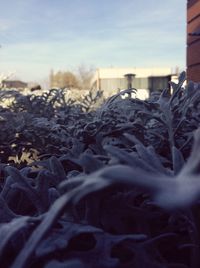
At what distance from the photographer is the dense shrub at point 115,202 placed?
0.42 metres

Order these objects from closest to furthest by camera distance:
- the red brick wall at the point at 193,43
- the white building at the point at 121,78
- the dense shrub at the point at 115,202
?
the dense shrub at the point at 115,202, the red brick wall at the point at 193,43, the white building at the point at 121,78

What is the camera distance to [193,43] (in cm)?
559

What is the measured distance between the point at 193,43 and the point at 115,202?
5.22 metres

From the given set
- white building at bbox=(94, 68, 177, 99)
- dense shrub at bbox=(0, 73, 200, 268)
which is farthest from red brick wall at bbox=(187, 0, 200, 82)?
white building at bbox=(94, 68, 177, 99)

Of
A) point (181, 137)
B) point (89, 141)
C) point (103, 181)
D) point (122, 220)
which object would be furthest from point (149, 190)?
point (89, 141)

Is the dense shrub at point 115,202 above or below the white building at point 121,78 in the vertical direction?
below

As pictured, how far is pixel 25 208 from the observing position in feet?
2.85

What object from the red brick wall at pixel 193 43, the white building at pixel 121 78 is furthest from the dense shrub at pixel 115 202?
the white building at pixel 121 78

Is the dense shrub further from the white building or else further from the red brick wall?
the white building

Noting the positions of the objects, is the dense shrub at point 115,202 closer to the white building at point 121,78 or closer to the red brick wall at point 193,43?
the red brick wall at point 193,43

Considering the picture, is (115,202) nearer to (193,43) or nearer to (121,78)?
(193,43)

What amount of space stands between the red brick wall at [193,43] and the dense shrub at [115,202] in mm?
4199

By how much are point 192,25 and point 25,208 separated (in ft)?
17.4

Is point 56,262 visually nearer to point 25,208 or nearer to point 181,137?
point 25,208
